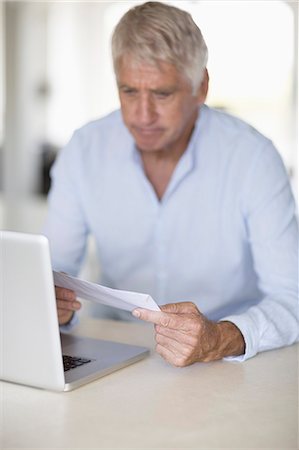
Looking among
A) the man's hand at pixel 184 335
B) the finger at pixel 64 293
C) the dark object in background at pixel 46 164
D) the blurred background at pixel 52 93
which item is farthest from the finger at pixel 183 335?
the dark object in background at pixel 46 164

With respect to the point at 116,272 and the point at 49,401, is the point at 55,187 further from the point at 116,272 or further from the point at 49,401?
the point at 49,401

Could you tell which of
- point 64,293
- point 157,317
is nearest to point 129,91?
point 64,293

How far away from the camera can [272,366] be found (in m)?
1.42

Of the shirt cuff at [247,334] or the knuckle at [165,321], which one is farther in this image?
the shirt cuff at [247,334]

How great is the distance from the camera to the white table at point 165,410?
3.51ft

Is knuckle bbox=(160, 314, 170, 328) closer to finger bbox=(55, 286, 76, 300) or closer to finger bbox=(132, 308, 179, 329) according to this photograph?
A: finger bbox=(132, 308, 179, 329)

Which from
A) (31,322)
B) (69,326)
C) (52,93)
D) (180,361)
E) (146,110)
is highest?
(146,110)

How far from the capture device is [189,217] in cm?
189

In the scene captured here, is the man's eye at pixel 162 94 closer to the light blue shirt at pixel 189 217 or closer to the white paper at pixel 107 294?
the light blue shirt at pixel 189 217

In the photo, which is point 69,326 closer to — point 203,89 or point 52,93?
point 203,89

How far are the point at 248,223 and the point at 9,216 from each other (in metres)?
3.52

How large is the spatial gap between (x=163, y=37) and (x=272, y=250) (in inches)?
20.1

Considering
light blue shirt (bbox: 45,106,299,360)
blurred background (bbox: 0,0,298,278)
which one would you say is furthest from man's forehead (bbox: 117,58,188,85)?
blurred background (bbox: 0,0,298,278)

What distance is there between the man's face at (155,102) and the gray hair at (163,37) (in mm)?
21
